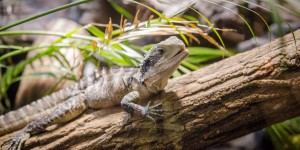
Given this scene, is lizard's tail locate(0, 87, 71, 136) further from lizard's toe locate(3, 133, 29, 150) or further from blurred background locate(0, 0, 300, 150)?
blurred background locate(0, 0, 300, 150)

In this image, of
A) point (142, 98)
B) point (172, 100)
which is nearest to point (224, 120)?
point (172, 100)

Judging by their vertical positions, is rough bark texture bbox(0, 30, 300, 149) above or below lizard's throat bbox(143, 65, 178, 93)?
below

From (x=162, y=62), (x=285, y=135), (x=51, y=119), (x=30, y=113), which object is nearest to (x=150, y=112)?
(x=162, y=62)

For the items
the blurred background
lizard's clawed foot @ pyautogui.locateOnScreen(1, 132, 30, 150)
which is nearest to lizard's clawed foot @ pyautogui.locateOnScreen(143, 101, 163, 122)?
the blurred background

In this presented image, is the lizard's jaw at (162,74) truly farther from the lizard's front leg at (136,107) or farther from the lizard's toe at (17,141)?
the lizard's toe at (17,141)

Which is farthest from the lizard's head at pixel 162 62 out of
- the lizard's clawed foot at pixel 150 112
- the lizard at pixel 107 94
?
the lizard's clawed foot at pixel 150 112
